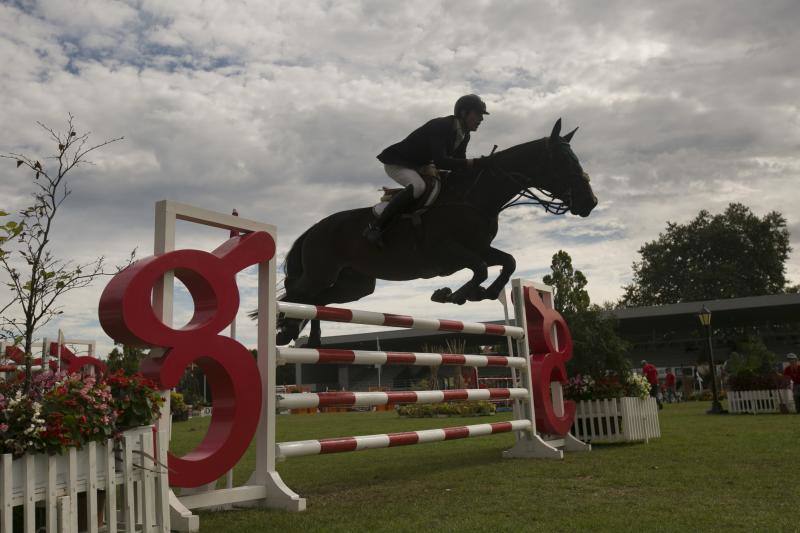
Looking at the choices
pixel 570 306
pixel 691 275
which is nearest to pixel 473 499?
pixel 570 306

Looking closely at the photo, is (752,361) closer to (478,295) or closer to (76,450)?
(478,295)

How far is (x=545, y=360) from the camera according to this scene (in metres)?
7.07

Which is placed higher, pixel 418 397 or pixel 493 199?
pixel 493 199

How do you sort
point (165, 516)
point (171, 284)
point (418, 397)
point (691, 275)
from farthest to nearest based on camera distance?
point (691, 275) → point (418, 397) → point (171, 284) → point (165, 516)

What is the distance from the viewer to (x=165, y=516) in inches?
125

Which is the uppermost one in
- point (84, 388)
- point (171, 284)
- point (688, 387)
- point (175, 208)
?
point (175, 208)

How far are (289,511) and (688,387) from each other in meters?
23.8

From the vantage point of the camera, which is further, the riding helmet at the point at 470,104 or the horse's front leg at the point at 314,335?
the horse's front leg at the point at 314,335

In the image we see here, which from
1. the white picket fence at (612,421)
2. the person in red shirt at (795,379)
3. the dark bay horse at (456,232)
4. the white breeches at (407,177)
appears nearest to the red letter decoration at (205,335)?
the dark bay horse at (456,232)

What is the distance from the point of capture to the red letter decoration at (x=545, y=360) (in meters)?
6.94

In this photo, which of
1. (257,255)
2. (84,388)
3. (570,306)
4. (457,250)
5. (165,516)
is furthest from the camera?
(570,306)

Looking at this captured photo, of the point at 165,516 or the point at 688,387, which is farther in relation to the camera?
the point at 688,387

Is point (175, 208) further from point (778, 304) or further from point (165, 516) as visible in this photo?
point (778, 304)

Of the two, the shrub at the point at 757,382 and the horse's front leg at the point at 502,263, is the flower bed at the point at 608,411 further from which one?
the shrub at the point at 757,382
